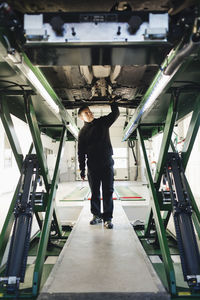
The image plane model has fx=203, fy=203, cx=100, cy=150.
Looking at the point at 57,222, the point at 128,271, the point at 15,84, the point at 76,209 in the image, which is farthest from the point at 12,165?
the point at 128,271

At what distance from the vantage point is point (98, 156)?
3.43 meters

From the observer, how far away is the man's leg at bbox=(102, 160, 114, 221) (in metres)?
3.29

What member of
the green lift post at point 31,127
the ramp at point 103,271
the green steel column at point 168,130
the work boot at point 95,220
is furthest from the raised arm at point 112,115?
the ramp at point 103,271

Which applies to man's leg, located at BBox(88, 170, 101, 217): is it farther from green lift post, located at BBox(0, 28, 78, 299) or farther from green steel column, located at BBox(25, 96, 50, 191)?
green steel column, located at BBox(25, 96, 50, 191)

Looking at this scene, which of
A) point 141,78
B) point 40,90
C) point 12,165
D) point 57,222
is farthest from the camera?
point 12,165

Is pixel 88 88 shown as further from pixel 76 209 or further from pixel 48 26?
pixel 76 209

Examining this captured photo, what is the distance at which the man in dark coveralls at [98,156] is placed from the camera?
3356 mm

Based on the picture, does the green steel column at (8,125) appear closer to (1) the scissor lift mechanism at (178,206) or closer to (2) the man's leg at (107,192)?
(2) the man's leg at (107,192)

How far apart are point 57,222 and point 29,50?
2.56 meters

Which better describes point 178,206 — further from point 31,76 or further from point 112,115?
point 31,76

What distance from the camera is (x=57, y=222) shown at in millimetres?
3266

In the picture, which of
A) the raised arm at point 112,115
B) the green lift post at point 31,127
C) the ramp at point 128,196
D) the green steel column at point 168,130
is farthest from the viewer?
the ramp at point 128,196

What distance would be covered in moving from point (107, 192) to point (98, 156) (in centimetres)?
62

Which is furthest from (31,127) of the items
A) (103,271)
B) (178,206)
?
(178,206)
